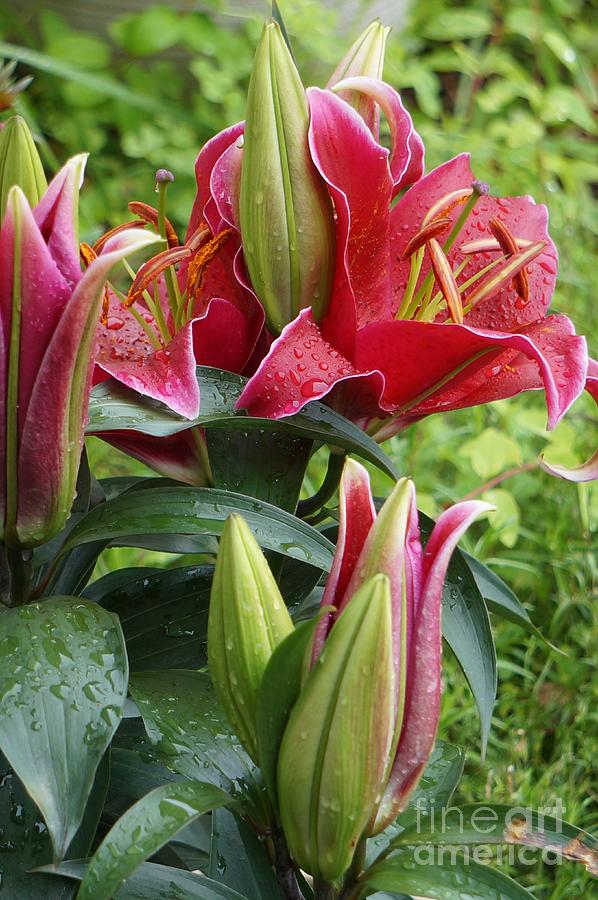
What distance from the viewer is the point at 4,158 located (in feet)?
1.52

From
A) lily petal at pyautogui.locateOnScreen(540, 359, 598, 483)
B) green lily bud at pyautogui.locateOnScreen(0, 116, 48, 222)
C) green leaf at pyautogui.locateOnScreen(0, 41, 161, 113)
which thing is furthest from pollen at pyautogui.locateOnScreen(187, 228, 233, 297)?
green leaf at pyautogui.locateOnScreen(0, 41, 161, 113)

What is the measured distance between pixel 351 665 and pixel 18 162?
25cm

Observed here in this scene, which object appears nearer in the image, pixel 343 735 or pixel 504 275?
pixel 343 735

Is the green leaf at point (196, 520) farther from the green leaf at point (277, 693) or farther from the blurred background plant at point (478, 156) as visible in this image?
the blurred background plant at point (478, 156)

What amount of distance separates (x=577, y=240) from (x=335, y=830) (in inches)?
76.8

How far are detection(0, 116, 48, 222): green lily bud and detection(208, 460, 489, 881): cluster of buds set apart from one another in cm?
17

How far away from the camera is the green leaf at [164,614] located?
24.2 inches

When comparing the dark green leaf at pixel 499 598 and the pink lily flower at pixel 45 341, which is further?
the dark green leaf at pixel 499 598

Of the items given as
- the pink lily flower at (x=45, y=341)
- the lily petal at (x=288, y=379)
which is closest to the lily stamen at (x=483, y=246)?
the lily petal at (x=288, y=379)

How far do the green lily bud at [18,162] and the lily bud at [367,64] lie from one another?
19cm

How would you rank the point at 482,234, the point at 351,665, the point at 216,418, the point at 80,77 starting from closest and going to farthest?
the point at 351,665, the point at 216,418, the point at 482,234, the point at 80,77

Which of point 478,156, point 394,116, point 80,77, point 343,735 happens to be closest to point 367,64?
point 394,116

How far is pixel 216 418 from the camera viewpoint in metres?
0.51

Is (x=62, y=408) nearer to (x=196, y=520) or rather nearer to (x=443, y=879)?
(x=196, y=520)
